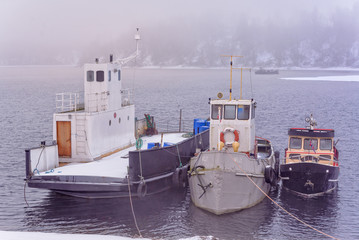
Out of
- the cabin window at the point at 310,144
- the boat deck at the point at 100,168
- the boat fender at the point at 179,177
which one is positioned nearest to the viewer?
the boat deck at the point at 100,168

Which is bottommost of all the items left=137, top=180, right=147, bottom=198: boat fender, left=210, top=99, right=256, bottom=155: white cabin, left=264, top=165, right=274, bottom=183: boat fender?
left=137, top=180, right=147, bottom=198: boat fender

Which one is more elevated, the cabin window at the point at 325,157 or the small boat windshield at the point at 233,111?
the small boat windshield at the point at 233,111

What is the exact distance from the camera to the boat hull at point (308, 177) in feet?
75.1

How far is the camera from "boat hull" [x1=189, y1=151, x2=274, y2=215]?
65.3ft

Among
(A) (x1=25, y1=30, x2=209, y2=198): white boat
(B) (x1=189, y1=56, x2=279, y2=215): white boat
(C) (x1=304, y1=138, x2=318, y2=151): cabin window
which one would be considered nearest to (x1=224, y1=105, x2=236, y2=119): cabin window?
(B) (x1=189, y1=56, x2=279, y2=215): white boat

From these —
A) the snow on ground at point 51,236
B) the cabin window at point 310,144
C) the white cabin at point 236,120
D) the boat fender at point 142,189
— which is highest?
the white cabin at point 236,120

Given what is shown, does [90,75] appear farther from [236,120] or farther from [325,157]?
[325,157]

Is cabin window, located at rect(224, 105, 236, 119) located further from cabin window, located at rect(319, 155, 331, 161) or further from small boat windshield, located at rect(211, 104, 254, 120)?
cabin window, located at rect(319, 155, 331, 161)

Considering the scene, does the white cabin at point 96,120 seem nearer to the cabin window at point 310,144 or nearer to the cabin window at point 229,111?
the cabin window at point 229,111

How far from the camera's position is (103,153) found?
990 inches

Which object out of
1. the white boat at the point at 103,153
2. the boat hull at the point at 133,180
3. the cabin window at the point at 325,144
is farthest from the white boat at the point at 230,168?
the cabin window at the point at 325,144

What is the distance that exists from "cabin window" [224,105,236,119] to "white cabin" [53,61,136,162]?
699 cm

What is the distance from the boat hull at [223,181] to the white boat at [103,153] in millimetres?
2351

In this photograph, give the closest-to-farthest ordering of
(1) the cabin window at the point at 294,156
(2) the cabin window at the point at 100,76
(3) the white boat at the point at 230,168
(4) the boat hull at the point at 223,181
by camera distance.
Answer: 1. (4) the boat hull at the point at 223,181
2. (3) the white boat at the point at 230,168
3. (1) the cabin window at the point at 294,156
4. (2) the cabin window at the point at 100,76
